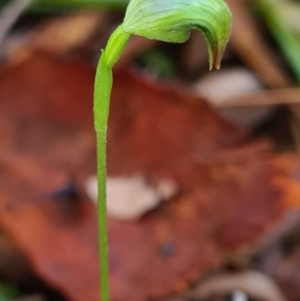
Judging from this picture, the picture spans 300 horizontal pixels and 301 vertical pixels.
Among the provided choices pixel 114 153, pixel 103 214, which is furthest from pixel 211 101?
pixel 103 214

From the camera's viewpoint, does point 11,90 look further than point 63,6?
No

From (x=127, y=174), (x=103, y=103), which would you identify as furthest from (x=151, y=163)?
(x=103, y=103)

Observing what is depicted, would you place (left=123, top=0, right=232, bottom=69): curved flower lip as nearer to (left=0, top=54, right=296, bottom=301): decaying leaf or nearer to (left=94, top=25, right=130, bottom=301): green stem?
(left=94, top=25, right=130, bottom=301): green stem

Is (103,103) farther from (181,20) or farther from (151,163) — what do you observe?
(151,163)

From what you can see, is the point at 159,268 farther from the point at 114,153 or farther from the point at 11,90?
the point at 11,90

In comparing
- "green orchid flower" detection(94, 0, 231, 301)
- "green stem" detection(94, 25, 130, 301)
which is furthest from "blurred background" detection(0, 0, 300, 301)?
"green orchid flower" detection(94, 0, 231, 301)

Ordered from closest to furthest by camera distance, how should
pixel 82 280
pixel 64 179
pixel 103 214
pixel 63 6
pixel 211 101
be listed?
pixel 103 214 → pixel 82 280 → pixel 64 179 → pixel 211 101 → pixel 63 6
